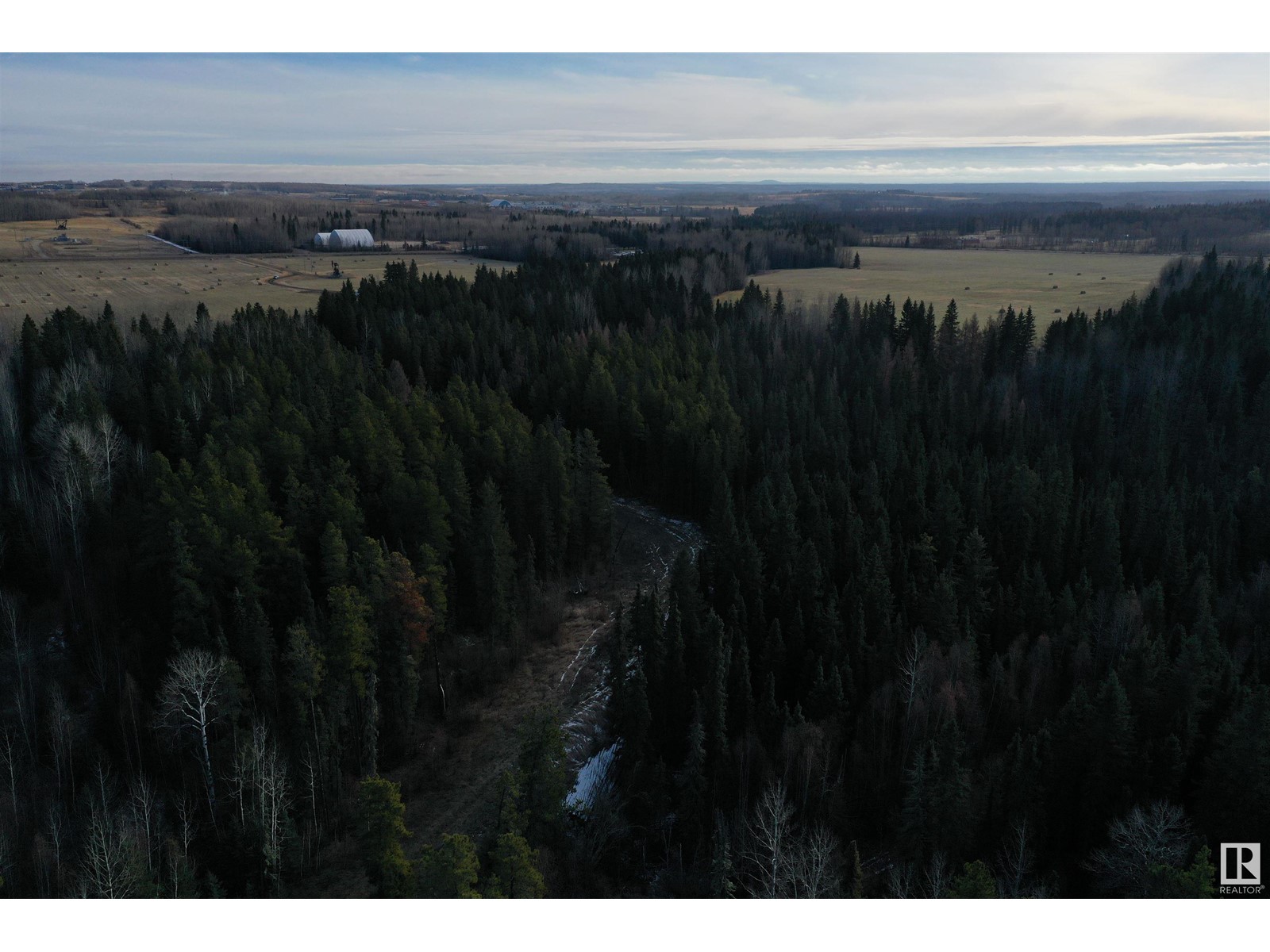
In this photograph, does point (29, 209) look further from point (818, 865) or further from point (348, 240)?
point (818, 865)

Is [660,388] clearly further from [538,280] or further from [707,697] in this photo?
[538,280]

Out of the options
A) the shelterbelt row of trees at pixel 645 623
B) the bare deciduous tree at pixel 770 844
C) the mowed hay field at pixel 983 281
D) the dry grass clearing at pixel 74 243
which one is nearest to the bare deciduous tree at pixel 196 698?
the shelterbelt row of trees at pixel 645 623

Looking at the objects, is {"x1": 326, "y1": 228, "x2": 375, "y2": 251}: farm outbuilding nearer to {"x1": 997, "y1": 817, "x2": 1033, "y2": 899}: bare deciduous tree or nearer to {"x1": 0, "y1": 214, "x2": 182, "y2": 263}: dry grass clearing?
{"x1": 0, "y1": 214, "x2": 182, "y2": 263}: dry grass clearing

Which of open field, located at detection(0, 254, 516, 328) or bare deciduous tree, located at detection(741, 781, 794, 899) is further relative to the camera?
open field, located at detection(0, 254, 516, 328)

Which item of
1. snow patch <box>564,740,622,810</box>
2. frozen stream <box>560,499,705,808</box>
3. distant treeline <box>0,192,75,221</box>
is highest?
distant treeline <box>0,192,75,221</box>

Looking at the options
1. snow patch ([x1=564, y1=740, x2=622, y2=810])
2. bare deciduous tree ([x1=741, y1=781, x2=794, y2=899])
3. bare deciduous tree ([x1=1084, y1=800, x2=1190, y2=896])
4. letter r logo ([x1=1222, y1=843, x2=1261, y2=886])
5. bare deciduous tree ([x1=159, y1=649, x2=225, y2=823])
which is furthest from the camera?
snow patch ([x1=564, y1=740, x2=622, y2=810])

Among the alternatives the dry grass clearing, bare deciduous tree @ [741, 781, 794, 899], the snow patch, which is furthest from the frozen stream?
the dry grass clearing
